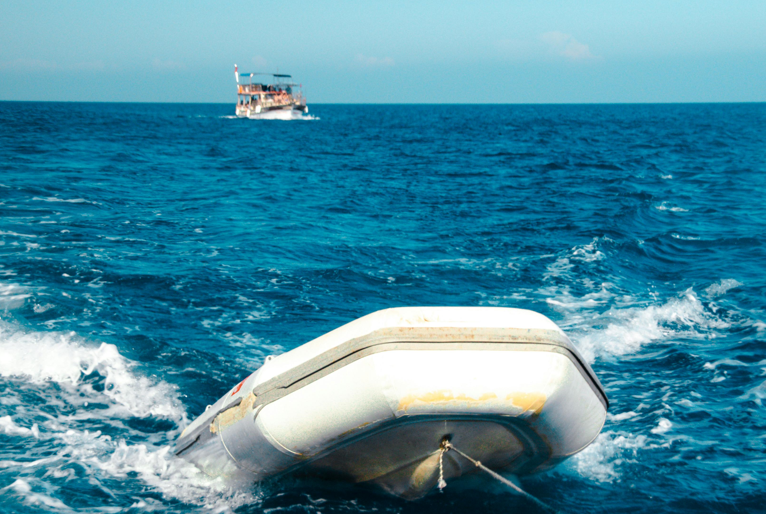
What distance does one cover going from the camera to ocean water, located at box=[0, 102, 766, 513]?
A: 4.49m

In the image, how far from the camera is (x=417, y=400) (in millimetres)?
3393

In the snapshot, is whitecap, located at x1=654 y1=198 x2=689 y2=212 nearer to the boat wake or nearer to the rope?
the rope

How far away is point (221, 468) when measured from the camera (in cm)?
427

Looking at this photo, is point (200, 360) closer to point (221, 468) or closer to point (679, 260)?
point (221, 468)

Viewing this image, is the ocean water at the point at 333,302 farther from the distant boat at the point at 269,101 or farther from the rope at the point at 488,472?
the distant boat at the point at 269,101

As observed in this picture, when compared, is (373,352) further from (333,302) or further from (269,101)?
(269,101)

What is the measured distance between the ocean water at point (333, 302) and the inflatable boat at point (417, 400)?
18.3 inches

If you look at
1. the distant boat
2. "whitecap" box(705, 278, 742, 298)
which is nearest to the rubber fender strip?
"whitecap" box(705, 278, 742, 298)

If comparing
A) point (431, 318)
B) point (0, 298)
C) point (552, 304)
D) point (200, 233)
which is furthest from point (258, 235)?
point (431, 318)

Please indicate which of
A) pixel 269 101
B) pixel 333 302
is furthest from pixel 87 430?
pixel 269 101

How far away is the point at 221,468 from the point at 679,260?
932cm

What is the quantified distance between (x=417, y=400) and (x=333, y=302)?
5.02 metres

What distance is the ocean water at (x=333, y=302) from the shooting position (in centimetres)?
449

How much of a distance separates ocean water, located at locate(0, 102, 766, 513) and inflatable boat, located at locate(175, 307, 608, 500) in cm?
46
